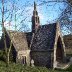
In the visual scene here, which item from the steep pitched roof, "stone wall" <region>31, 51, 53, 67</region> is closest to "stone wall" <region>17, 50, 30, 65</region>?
"stone wall" <region>31, 51, 53, 67</region>

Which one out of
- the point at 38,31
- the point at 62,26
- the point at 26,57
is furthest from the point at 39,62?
the point at 62,26

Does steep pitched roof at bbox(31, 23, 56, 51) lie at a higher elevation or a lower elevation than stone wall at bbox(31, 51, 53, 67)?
higher

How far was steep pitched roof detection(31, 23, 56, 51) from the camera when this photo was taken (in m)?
41.1

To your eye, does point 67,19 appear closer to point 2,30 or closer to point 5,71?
point 5,71

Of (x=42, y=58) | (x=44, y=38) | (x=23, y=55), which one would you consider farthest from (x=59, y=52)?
(x=23, y=55)

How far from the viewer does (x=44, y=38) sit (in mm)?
42562

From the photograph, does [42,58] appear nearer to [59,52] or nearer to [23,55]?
[23,55]

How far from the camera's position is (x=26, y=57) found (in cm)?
4197

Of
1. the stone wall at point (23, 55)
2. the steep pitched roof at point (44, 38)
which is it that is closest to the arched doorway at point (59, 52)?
the steep pitched roof at point (44, 38)

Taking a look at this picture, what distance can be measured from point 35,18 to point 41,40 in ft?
16.2

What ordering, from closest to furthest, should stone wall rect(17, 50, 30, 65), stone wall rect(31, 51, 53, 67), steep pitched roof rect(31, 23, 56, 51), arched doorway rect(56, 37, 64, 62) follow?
stone wall rect(17, 50, 30, 65)
stone wall rect(31, 51, 53, 67)
steep pitched roof rect(31, 23, 56, 51)
arched doorway rect(56, 37, 64, 62)

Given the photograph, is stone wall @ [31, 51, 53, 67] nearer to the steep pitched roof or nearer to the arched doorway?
the steep pitched roof

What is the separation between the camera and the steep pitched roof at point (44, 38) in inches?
1619

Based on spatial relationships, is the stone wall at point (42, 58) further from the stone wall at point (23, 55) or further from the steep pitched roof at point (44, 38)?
the stone wall at point (23, 55)
